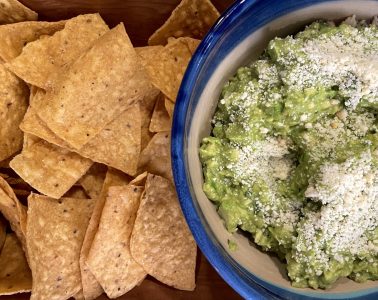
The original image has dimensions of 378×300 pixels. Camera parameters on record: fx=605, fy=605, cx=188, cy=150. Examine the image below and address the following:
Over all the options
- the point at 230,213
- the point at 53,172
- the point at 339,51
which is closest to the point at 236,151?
the point at 230,213

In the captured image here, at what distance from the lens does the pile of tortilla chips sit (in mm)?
1742

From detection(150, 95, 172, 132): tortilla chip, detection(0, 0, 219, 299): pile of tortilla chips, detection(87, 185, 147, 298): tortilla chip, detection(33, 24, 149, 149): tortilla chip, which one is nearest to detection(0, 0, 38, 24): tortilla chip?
detection(0, 0, 219, 299): pile of tortilla chips

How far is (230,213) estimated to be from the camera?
1441 mm

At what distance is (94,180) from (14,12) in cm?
57

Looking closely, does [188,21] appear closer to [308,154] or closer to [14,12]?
[14,12]

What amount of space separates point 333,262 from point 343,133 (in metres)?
0.29

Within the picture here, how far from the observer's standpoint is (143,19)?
1.87m

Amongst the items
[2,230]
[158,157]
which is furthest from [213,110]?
[2,230]

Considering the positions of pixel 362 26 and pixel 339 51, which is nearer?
pixel 339 51

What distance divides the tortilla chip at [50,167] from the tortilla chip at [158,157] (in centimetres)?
17

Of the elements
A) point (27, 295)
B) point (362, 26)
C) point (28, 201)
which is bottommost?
point (27, 295)

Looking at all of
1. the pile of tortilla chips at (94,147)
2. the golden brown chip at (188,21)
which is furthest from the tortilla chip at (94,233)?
the golden brown chip at (188,21)

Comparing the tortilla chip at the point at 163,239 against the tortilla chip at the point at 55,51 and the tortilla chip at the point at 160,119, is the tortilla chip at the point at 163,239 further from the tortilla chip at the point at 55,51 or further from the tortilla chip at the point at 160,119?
the tortilla chip at the point at 55,51

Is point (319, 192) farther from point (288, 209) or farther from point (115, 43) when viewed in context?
point (115, 43)
